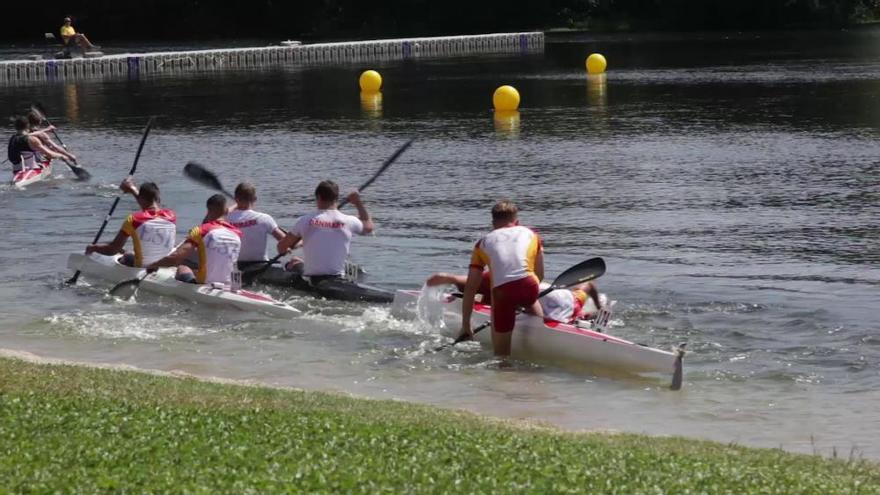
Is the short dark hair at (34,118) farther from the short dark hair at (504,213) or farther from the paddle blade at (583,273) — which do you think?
the paddle blade at (583,273)

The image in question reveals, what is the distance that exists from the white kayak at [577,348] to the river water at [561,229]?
0.16 meters

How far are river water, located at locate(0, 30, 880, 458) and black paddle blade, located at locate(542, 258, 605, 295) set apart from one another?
39.8 inches

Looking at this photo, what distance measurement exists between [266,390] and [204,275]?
5.65 metres

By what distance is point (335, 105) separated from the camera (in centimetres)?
4616

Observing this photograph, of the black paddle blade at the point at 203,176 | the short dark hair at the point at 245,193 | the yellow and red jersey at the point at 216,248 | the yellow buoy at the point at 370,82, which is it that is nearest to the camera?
the yellow and red jersey at the point at 216,248

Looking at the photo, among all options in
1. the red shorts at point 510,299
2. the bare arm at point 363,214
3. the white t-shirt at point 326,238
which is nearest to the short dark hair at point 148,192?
the white t-shirt at point 326,238

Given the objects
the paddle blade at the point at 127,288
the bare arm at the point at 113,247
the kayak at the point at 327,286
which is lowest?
the paddle blade at the point at 127,288

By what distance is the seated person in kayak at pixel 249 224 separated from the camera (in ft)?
60.5

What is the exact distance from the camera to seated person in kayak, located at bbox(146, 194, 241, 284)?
1781cm

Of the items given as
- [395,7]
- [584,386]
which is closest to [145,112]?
[584,386]

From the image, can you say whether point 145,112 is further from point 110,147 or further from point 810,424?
point 810,424

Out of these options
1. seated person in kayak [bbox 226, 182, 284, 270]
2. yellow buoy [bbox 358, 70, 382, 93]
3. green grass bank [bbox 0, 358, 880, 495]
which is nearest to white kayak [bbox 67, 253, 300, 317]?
seated person in kayak [bbox 226, 182, 284, 270]

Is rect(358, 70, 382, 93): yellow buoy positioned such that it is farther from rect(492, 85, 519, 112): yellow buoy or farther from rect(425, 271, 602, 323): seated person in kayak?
rect(425, 271, 602, 323): seated person in kayak

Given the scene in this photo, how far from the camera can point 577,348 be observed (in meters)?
14.7
